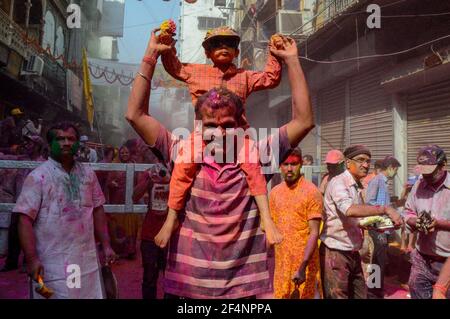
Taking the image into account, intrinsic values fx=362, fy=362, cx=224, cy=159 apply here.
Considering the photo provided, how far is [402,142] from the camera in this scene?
8383mm

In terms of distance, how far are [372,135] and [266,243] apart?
828cm

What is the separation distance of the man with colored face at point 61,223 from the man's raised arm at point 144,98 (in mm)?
1371

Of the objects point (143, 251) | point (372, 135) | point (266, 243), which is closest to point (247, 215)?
point (266, 243)

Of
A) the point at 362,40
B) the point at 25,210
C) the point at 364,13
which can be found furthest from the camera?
the point at 362,40

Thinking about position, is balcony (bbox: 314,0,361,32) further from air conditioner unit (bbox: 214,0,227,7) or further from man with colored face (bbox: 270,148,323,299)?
air conditioner unit (bbox: 214,0,227,7)

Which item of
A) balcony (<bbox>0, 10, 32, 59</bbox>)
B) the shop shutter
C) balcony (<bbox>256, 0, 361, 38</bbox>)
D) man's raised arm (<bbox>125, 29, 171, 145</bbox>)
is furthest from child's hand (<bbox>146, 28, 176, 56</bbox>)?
balcony (<bbox>0, 10, 32, 59</bbox>)

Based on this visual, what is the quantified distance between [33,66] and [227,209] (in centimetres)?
1330

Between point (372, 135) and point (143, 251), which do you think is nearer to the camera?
point (143, 251)

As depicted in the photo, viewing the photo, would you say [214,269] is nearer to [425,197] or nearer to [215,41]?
[215,41]

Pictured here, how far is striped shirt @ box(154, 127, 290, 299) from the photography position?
1881 millimetres

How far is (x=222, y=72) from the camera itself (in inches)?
92.2

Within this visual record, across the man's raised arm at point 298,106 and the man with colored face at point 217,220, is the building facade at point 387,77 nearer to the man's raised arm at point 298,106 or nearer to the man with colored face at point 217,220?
the man's raised arm at point 298,106

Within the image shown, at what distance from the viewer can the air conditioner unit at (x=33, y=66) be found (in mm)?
12472

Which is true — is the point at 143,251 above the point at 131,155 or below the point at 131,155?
below
